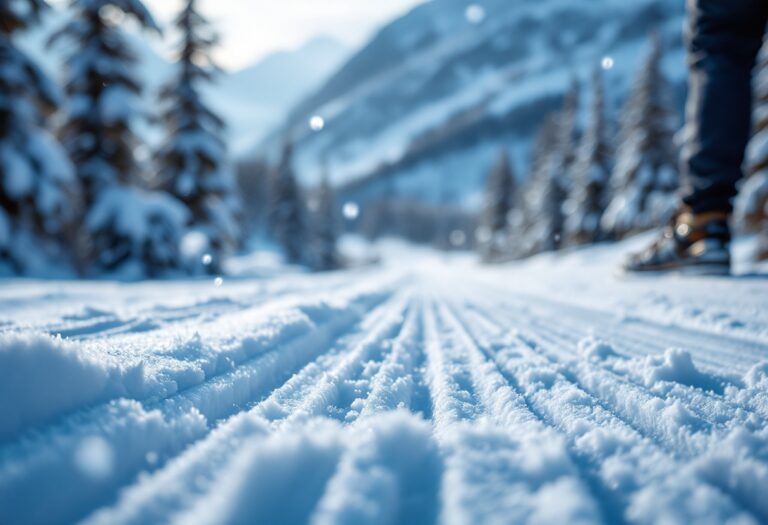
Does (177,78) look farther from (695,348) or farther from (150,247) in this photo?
(695,348)

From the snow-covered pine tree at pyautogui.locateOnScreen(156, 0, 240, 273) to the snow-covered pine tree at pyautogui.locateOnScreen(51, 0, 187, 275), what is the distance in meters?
1.41

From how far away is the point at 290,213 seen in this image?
75.9ft

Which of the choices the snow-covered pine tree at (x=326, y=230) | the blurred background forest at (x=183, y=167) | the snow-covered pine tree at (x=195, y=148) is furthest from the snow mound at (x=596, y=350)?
the snow-covered pine tree at (x=326, y=230)

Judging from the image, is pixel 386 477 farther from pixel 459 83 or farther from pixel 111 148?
pixel 459 83

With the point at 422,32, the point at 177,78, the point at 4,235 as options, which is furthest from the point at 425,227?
the point at 422,32

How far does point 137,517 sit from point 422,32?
217m

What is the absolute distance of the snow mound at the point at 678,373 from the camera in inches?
38.8

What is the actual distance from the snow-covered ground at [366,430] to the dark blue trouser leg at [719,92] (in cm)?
124

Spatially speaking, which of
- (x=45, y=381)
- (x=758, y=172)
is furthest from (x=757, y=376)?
(x=758, y=172)

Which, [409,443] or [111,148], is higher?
[111,148]

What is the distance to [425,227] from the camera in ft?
242

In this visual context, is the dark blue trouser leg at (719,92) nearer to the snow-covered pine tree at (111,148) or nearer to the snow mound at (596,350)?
the snow mound at (596,350)

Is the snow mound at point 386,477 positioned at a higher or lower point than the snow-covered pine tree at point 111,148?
lower

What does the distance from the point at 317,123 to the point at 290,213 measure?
129446mm
